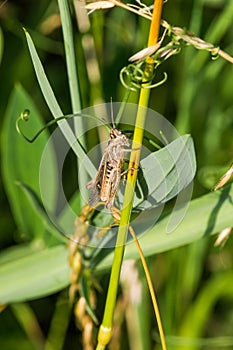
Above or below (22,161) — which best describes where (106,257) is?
below

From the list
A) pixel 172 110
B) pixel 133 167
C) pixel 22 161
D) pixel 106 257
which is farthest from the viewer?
pixel 172 110

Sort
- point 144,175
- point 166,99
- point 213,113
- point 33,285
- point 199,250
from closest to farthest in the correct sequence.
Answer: point 144,175, point 33,285, point 199,250, point 213,113, point 166,99

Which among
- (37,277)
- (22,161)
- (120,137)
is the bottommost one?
(37,277)

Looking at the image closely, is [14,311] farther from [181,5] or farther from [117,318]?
[181,5]

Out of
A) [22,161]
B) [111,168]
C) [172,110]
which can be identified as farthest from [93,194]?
[172,110]

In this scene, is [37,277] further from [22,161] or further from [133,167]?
[133,167]

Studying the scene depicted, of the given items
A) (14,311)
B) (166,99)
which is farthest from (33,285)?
(166,99)
